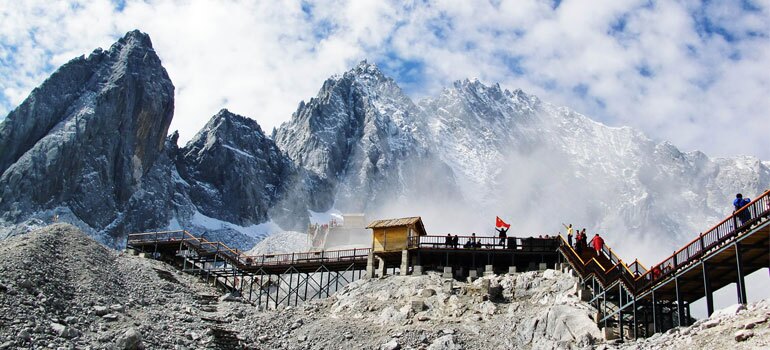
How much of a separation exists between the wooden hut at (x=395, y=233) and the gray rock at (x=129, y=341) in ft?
79.3

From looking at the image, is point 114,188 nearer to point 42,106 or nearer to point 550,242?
point 42,106

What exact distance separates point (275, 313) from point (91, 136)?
130576 mm

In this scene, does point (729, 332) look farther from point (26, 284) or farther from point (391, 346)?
point (26, 284)

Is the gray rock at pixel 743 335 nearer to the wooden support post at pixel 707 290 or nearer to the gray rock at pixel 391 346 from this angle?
the wooden support post at pixel 707 290

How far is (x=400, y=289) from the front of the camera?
46.0m

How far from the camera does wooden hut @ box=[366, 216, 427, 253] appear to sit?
52.2 meters

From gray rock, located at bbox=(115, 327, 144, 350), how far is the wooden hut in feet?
79.3

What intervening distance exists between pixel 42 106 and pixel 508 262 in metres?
147

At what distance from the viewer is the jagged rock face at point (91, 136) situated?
14900cm

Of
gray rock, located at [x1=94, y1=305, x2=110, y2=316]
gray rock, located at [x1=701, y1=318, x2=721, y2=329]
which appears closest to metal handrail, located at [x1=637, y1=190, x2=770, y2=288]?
gray rock, located at [x1=701, y1=318, x2=721, y2=329]

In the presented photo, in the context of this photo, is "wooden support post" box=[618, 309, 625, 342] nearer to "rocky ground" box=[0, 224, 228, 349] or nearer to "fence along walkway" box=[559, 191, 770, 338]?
"fence along walkway" box=[559, 191, 770, 338]

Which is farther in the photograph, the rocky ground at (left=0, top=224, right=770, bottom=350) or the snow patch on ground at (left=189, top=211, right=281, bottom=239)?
the snow patch on ground at (left=189, top=211, right=281, bottom=239)

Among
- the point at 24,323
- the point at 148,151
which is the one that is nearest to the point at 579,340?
the point at 24,323

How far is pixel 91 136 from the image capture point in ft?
526
